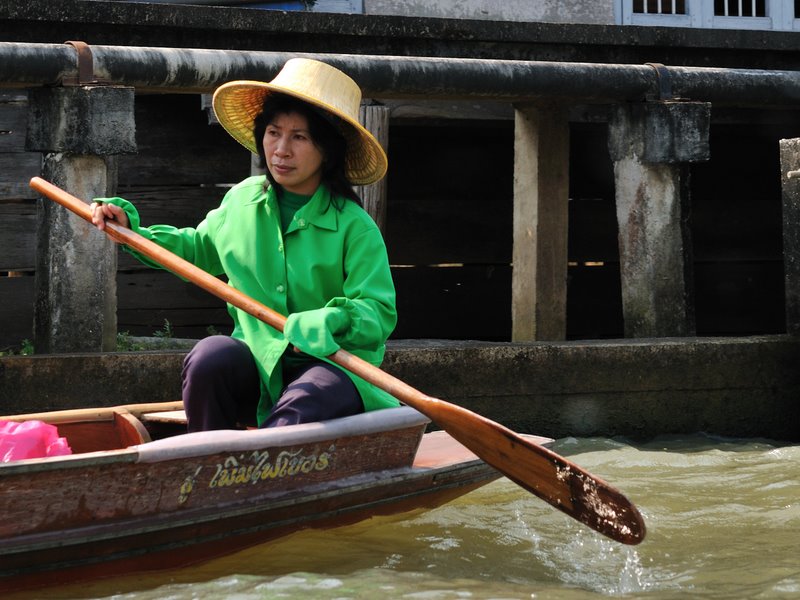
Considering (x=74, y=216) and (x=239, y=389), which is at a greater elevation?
(x=74, y=216)

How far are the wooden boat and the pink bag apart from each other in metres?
0.12

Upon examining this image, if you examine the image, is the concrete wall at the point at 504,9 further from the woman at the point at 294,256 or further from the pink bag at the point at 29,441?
the pink bag at the point at 29,441

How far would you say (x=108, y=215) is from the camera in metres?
4.07

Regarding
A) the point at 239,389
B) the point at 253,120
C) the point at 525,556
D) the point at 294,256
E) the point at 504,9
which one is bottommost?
the point at 525,556

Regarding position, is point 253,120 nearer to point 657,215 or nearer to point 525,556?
point 525,556

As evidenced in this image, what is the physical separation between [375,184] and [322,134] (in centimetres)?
223

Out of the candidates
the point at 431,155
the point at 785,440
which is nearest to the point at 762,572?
the point at 785,440

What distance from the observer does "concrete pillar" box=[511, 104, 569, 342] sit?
247 inches

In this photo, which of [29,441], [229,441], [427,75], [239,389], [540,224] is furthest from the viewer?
[540,224]

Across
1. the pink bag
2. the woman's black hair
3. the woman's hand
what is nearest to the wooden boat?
the pink bag

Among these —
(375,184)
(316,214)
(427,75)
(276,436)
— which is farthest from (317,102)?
(375,184)

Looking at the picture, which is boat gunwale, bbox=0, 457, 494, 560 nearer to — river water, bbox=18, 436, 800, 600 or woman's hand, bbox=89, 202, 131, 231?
river water, bbox=18, 436, 800, 600

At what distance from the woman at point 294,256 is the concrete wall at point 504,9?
476 cm

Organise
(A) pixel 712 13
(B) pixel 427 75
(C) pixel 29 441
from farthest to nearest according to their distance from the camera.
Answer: (A) pixel 712 13 < (B) pixel 427 75 < (C) pixel 29 441
